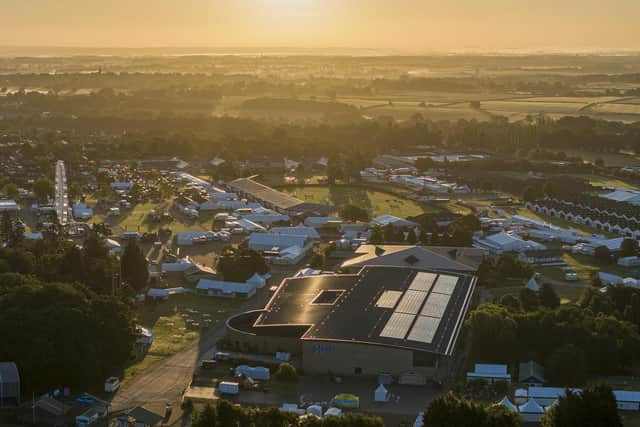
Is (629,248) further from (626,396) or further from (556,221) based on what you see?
(626,396)

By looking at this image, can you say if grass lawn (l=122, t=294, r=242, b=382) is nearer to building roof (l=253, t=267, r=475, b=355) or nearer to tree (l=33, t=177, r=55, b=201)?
building roof (l=253, t=267, r=475, b=355)

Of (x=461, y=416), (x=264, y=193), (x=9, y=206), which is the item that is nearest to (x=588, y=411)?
(x=461, y=416)

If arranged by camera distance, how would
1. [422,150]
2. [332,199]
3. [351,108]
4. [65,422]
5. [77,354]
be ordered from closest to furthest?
[65,422] < [77,354] < [332,199] < [422,150] < [351,108]

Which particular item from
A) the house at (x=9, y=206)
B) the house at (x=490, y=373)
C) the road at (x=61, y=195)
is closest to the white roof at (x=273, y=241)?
the road at (x=61, y=195)

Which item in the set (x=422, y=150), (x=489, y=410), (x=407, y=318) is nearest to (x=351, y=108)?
A: (x=422, y=150)

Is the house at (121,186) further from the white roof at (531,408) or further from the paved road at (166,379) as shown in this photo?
the white roof at (531,408)

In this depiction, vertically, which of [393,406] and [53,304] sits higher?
[53,304]

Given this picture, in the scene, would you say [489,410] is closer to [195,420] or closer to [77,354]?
[195,420]

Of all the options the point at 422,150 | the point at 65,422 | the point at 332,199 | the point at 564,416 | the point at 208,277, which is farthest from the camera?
the point at 422,150
